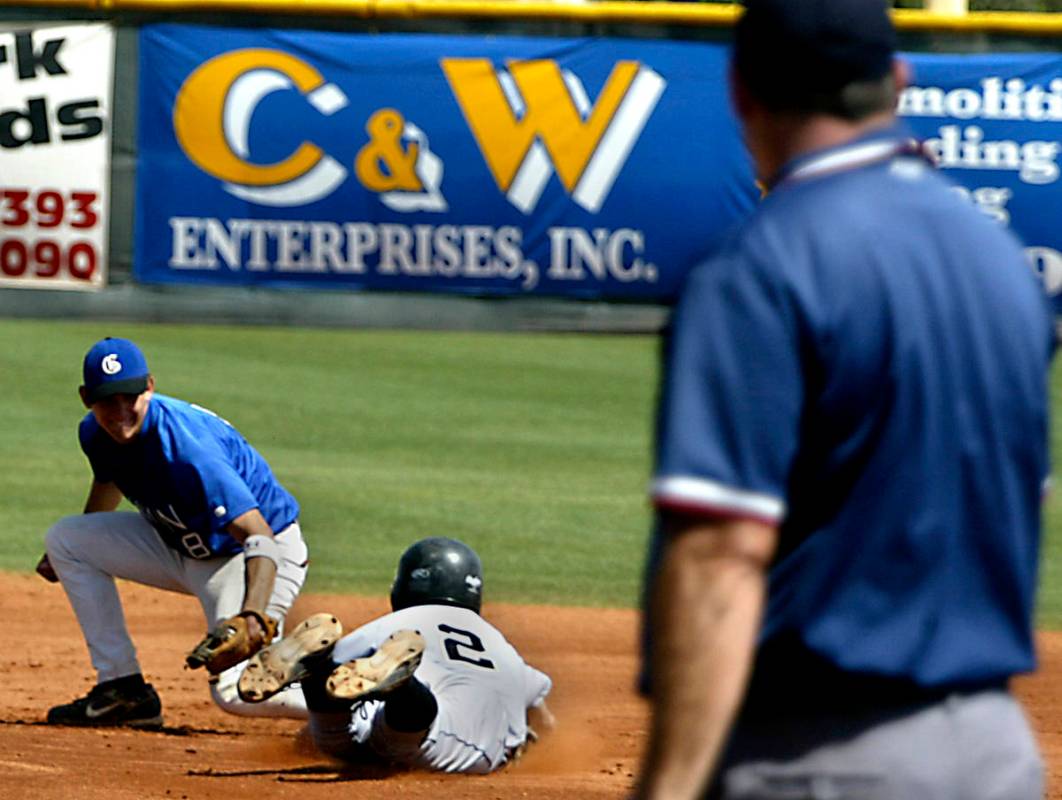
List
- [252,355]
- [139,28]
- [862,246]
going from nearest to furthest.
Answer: [862,246] < [139,28] < [252,355]

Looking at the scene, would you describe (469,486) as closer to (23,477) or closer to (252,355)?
(23,477)

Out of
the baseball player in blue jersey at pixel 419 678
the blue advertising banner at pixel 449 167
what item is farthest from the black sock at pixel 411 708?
the blue advertising banner at pixel 449 167

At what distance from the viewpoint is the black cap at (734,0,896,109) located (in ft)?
6.79

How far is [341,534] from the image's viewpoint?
11.4 m

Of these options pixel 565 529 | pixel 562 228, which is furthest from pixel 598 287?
pixel 565 529

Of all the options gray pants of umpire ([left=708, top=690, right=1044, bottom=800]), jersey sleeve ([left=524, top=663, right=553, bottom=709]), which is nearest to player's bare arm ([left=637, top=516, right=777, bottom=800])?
gray pants of umpire ([left=708, top=690, right=1044, bottom=800])

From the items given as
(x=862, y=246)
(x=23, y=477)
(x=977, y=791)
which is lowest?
(x=23, y=477)

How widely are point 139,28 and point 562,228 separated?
12.5 ft

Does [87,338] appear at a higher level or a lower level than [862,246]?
lower

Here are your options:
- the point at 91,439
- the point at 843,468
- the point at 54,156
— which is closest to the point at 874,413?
the point at 843,468

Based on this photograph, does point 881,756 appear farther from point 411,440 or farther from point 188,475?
point 411,440

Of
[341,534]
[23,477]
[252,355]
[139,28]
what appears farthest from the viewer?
[252,355]

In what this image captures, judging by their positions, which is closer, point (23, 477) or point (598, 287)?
point (23, 477)

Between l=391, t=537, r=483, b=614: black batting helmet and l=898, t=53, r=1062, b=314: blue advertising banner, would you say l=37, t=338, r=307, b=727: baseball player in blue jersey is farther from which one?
l=898, t=53, r=1062, b=314: blue advertising banner
